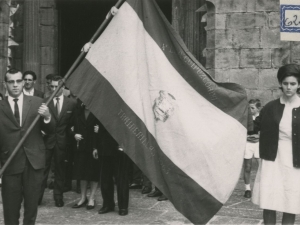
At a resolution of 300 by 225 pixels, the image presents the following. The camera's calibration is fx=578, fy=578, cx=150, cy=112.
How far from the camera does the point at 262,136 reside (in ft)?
20.2

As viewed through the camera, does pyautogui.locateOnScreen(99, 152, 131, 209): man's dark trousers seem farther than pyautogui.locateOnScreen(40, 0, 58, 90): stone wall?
No

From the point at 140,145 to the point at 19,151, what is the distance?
131 cm

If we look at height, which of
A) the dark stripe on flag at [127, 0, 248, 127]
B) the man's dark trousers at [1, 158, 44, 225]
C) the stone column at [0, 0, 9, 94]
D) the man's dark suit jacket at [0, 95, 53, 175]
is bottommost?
the man's dark trousers at [1, 158, 44, 225]

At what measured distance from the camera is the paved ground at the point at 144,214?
25.1 feet

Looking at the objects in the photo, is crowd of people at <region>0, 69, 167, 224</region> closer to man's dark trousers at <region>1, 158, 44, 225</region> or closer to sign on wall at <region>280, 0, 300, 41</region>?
man's dark trousers at <region>1, 158, 44, 225</region>

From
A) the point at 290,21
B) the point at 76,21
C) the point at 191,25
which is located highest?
the point at 76,21

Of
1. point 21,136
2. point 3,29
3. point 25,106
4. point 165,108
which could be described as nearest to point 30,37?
point 3,29

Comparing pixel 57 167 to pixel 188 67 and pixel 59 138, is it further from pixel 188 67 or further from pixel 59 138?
pixel 188 67

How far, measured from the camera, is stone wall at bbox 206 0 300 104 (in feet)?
36.8

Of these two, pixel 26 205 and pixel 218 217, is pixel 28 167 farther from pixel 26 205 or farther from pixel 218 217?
pixel 218 217

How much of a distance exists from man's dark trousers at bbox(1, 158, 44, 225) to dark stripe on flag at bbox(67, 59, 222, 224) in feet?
3.34

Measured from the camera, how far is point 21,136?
6.15 metres

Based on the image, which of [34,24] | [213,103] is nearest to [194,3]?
[34,24]

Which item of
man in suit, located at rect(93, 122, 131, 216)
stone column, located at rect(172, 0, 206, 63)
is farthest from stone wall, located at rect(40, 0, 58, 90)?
man in suit, located at rect(93, 122, 131, 216)
